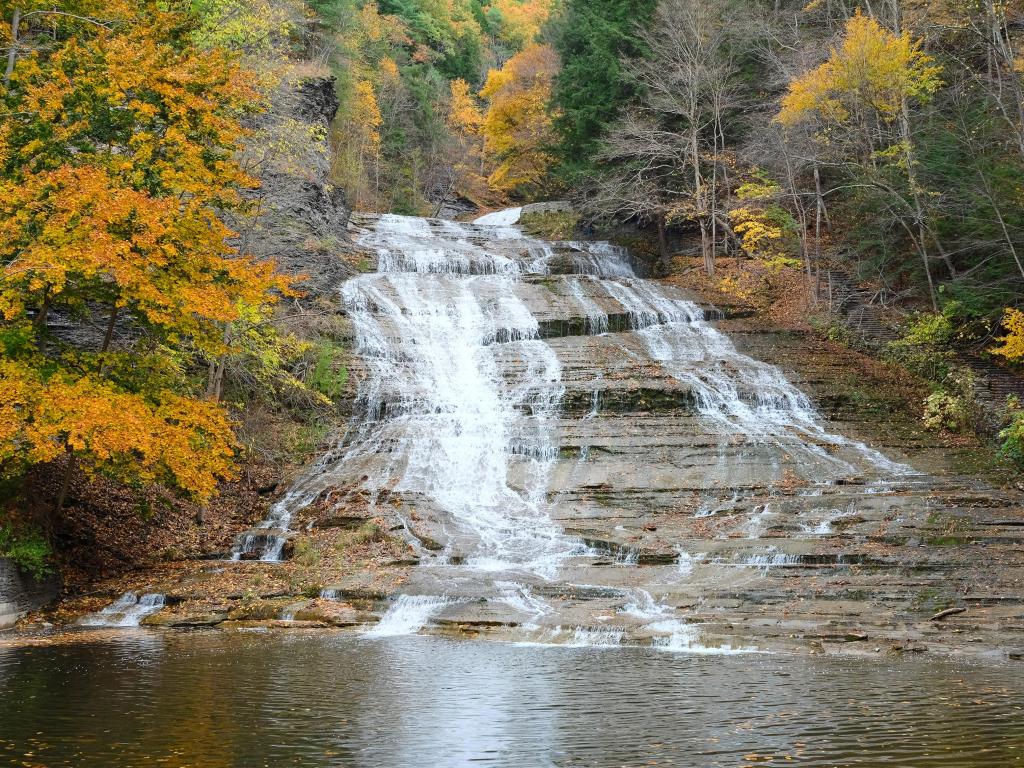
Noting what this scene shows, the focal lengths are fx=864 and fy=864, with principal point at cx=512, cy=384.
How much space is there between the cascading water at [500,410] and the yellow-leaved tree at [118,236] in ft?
13.2

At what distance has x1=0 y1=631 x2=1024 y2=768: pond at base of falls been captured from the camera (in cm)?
601

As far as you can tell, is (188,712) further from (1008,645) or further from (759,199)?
(759,199)

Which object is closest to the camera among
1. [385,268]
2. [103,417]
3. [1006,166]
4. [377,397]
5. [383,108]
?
[103,417]

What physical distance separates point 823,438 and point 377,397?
1092cm

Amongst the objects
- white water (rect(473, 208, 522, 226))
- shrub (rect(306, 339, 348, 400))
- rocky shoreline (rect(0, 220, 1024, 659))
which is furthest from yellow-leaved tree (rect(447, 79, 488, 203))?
rocky shoreline (rect(0, 220, 1024, 659))

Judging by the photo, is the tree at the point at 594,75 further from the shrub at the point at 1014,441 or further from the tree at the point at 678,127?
the shrub at the point at 1014,441

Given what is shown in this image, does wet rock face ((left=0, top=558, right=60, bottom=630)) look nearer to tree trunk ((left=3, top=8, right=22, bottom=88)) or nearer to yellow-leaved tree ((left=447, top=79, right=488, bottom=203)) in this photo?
tree trunk ((left=3, top=8, right=22, bottom=88))

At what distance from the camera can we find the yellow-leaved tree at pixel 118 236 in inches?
458

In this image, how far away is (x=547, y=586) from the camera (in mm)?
13297

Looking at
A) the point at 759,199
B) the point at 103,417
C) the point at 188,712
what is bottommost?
the point at 188,712

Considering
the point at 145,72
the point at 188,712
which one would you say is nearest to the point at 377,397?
the point at 145,72

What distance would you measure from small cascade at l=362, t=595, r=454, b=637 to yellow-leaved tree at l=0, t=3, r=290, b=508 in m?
3.44

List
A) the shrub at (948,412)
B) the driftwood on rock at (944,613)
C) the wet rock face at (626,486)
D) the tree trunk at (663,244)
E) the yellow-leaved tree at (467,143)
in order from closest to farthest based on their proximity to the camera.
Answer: the driftwood on rock at (944,613) → the wet rock face at (626,486) → the shrub at (948,412) → the tree trunk at (663,244) → the yellow-leaved tree at (467,143)

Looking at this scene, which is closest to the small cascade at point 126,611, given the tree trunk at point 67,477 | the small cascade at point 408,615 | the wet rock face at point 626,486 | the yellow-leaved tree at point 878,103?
the tree trunk at point 67,477
